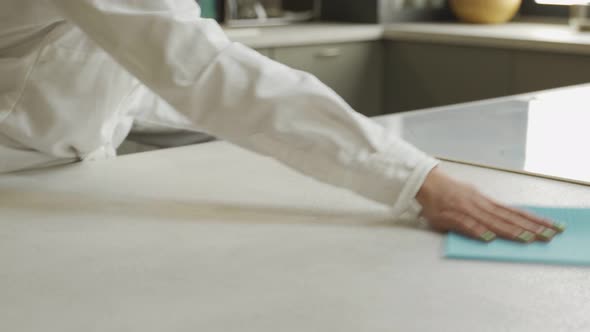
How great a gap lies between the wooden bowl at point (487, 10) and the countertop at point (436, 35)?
0.04m

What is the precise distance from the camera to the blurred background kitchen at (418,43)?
276cm

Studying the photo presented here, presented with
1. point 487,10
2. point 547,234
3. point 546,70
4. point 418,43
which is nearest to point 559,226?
point 547,234

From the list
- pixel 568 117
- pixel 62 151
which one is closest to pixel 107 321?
pixel 62 151

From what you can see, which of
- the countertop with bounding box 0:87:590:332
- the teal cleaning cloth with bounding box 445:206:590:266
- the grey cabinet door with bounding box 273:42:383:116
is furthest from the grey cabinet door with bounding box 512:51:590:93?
the teal cleaning cloth with bounding box 445:206:590:266

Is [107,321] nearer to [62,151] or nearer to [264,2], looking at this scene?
[62,151]

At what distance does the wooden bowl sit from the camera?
324 centimetres

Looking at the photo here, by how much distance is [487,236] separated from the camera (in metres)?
0.88

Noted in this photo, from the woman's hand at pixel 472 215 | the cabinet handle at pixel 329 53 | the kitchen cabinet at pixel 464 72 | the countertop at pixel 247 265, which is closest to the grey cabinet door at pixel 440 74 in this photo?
the kitchen cabinet at pixel 464 72

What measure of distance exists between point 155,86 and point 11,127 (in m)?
0.31

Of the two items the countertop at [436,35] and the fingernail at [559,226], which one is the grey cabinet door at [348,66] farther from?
the fingernail at [559,226]

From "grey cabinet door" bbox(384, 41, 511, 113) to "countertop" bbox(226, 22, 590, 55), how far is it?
1.6 inches

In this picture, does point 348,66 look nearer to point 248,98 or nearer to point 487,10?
point 487,10

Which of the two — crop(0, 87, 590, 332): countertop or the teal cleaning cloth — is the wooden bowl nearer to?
crop(0, 87, 590, 332): countertop

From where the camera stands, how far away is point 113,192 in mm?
1070
